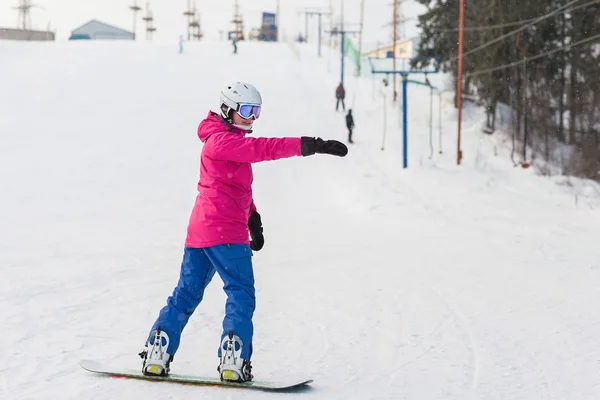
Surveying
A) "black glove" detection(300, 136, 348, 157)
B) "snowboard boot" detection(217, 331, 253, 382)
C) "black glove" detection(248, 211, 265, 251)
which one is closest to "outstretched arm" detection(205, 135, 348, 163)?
"black glove" detection(300, 136, 348, 157)

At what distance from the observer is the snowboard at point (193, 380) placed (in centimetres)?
378

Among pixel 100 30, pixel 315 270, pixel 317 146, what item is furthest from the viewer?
pixel 100 30


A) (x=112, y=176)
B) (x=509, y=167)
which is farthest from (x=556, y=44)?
(x=112, y=176)

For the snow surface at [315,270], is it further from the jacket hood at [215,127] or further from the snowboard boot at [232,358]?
the jacket hood at [215,127]

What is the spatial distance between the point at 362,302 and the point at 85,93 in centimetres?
2315

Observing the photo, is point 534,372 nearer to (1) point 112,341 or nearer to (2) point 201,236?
(2) point 201,236

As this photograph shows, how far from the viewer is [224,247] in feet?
12.6

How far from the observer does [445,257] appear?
850 centimetres

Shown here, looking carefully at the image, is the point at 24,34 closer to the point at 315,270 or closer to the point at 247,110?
the point at 315,270

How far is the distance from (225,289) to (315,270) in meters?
3.92

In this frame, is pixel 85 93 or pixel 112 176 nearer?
pixel 112 176

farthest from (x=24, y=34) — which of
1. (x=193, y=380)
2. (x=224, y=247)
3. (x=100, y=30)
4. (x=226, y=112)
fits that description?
(x=193, y=380)

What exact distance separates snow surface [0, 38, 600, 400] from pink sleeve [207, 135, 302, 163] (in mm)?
1272

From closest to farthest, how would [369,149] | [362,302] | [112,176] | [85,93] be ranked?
[362,302]
[112,176]
[369,149]
[85,93]
